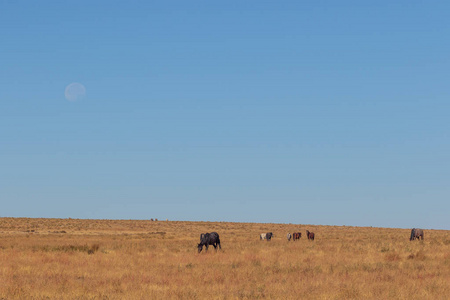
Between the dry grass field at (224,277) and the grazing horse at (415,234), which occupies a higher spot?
the grazing horse at (415,234)

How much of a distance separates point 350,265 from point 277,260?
3960 mm

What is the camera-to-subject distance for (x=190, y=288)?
14695 mm


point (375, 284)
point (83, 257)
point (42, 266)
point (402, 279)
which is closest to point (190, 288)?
point (375, 284)

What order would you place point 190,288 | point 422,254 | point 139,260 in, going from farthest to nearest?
point 422,254, point 139,260, point 190,288

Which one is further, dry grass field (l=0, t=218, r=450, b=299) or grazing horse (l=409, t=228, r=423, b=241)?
grazing horse (l=409, t=228, r=423, b=241)

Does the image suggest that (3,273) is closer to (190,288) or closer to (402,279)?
(190,288)

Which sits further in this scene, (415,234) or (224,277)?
(415,234)

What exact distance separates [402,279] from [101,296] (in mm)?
10163

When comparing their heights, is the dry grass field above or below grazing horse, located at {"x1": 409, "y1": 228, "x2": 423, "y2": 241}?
below

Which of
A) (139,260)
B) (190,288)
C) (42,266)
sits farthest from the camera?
(139,260)

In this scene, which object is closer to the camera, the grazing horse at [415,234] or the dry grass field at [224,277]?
the dry grass field at [224,277]

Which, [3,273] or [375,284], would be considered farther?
[3,273]

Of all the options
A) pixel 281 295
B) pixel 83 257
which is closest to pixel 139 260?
pixel 83 257

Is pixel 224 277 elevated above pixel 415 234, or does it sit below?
below
